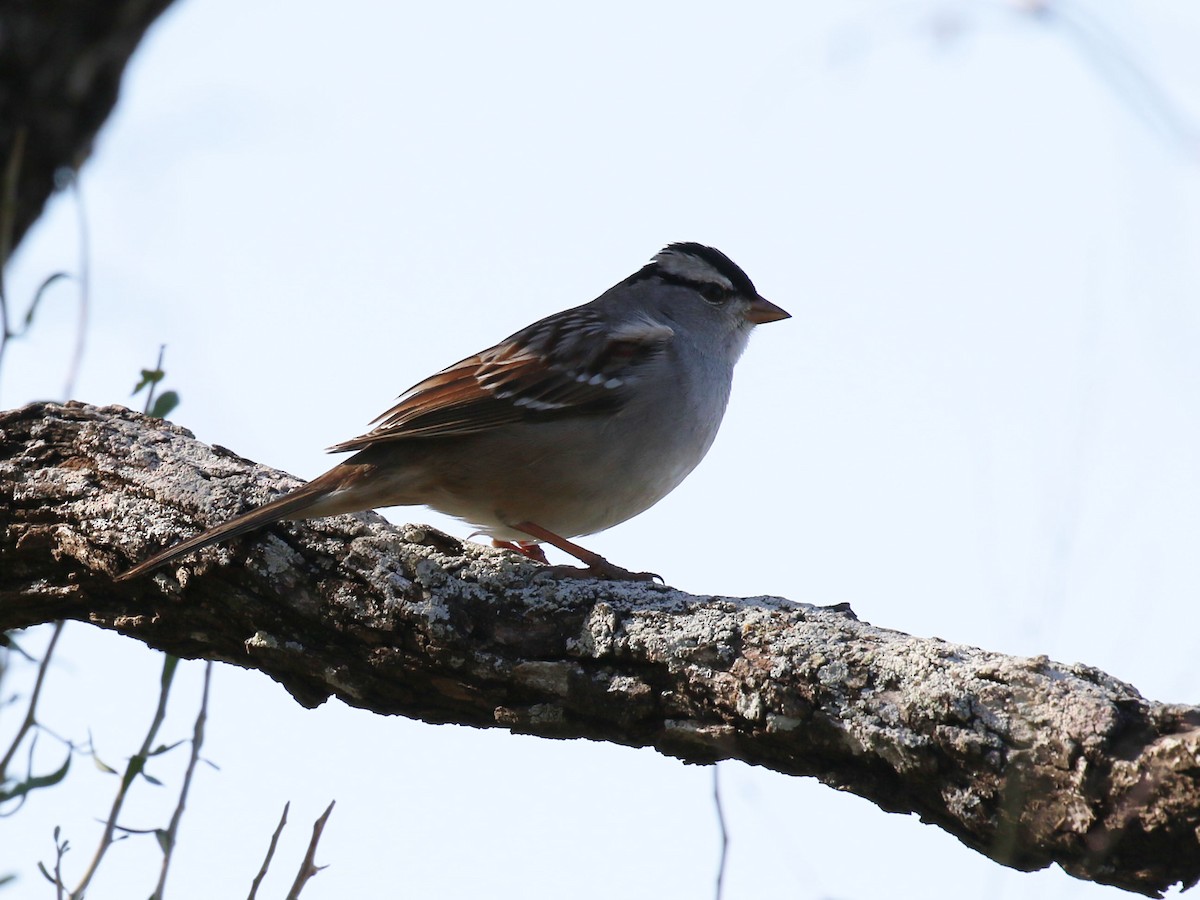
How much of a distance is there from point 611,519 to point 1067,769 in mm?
2405

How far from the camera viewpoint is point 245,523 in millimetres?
3080

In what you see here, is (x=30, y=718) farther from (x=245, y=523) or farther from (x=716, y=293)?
(x=716, y=293)

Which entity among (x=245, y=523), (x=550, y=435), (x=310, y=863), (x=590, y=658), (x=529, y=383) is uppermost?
(x=529, y=383)

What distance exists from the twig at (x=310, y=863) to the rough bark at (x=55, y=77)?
79.5 inches

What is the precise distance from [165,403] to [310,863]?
1.79 m

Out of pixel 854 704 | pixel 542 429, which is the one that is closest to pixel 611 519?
pixel 542 429

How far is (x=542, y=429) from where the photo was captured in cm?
429

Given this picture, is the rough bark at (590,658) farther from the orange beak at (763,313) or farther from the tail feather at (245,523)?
the orange beak at (763,313)

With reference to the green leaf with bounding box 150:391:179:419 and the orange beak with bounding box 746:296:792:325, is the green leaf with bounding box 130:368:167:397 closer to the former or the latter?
the green leaf with bounding box 150:391:179:419

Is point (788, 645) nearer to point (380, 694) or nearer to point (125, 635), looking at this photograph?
point (380, 694)

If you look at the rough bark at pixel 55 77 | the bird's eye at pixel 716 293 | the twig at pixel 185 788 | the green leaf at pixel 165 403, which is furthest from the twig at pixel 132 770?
the bird's eye at pixel 716 293

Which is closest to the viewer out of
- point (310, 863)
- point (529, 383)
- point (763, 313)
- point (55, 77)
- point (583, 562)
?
point (310, 863)

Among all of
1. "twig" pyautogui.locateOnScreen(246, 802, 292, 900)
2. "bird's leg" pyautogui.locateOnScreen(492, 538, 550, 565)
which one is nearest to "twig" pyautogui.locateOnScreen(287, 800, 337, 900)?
"twig" pyautogui.locateOnScreen(246, 802, 292, 900)

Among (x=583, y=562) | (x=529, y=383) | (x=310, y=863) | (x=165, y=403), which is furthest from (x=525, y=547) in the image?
(x=310, y=863)
